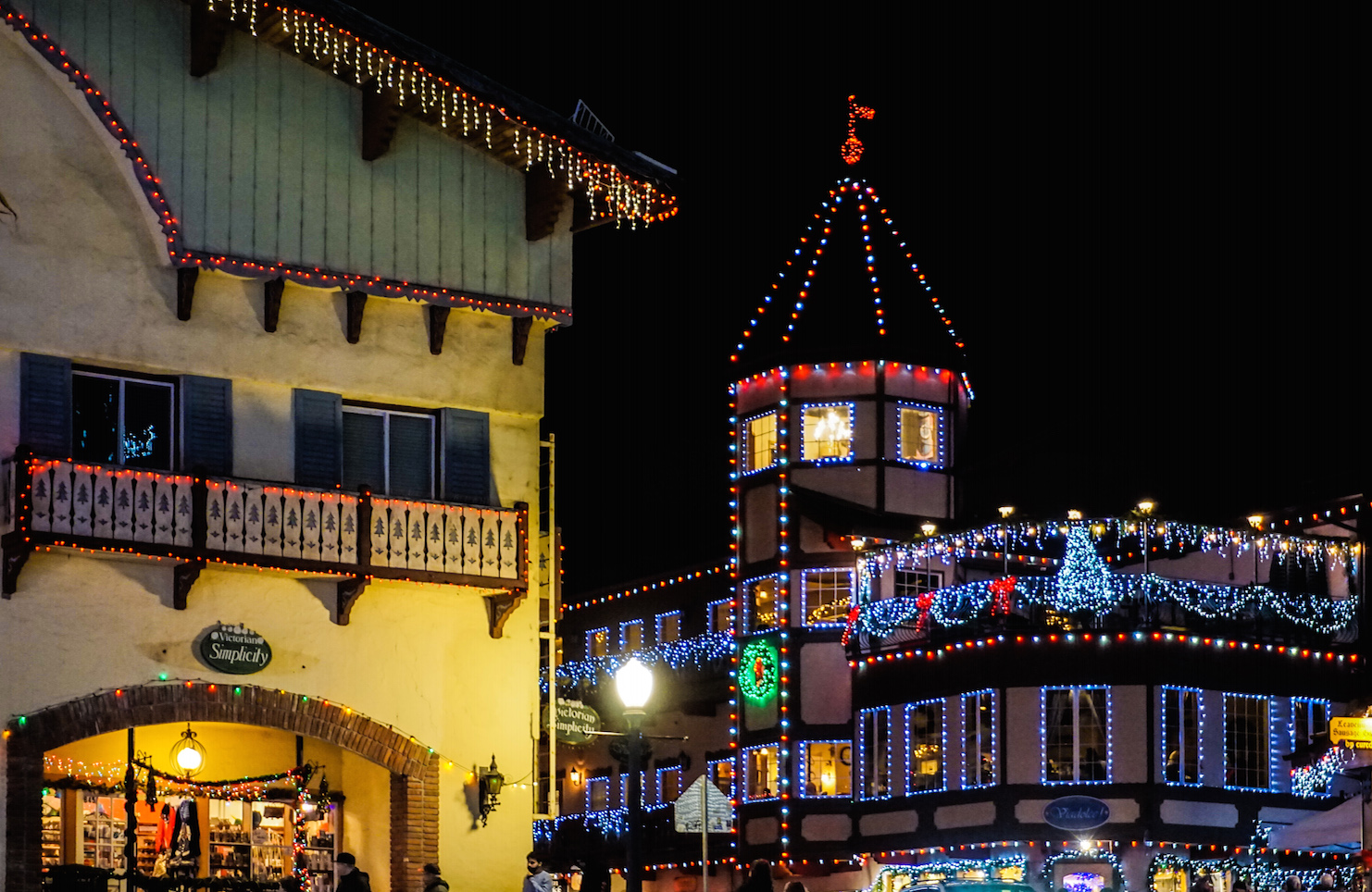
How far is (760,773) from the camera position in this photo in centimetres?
5072

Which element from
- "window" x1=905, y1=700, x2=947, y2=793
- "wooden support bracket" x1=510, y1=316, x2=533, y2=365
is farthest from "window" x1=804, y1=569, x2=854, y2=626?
"wooden support bracket" x1=510, y1=316, x2=533, y2=365

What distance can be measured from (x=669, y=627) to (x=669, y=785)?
159 inches

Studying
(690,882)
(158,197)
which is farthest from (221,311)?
(690,882)

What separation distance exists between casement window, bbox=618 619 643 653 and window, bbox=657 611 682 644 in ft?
3.34

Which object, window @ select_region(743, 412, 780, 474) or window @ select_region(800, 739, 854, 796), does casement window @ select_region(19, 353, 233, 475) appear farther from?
window @ select_region(743, 412, 780, 474)

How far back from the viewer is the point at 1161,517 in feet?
143

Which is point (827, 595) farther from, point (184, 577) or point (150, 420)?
point (184, 577)

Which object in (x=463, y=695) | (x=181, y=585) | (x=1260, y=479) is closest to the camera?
(x=181, y=585)

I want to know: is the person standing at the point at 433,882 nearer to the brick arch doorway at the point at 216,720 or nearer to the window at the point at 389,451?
the brick arch doorway at the point at 216,720

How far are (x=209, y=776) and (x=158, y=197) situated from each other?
787 centimetres

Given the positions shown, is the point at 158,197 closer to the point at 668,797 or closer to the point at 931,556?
the point at 931,556

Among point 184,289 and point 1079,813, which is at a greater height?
point 184,289

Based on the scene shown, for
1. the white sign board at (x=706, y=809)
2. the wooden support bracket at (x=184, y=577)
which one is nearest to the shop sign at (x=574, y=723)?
the white sign board at (x=706, y=809)

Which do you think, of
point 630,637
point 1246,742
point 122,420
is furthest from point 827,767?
point 122,420
